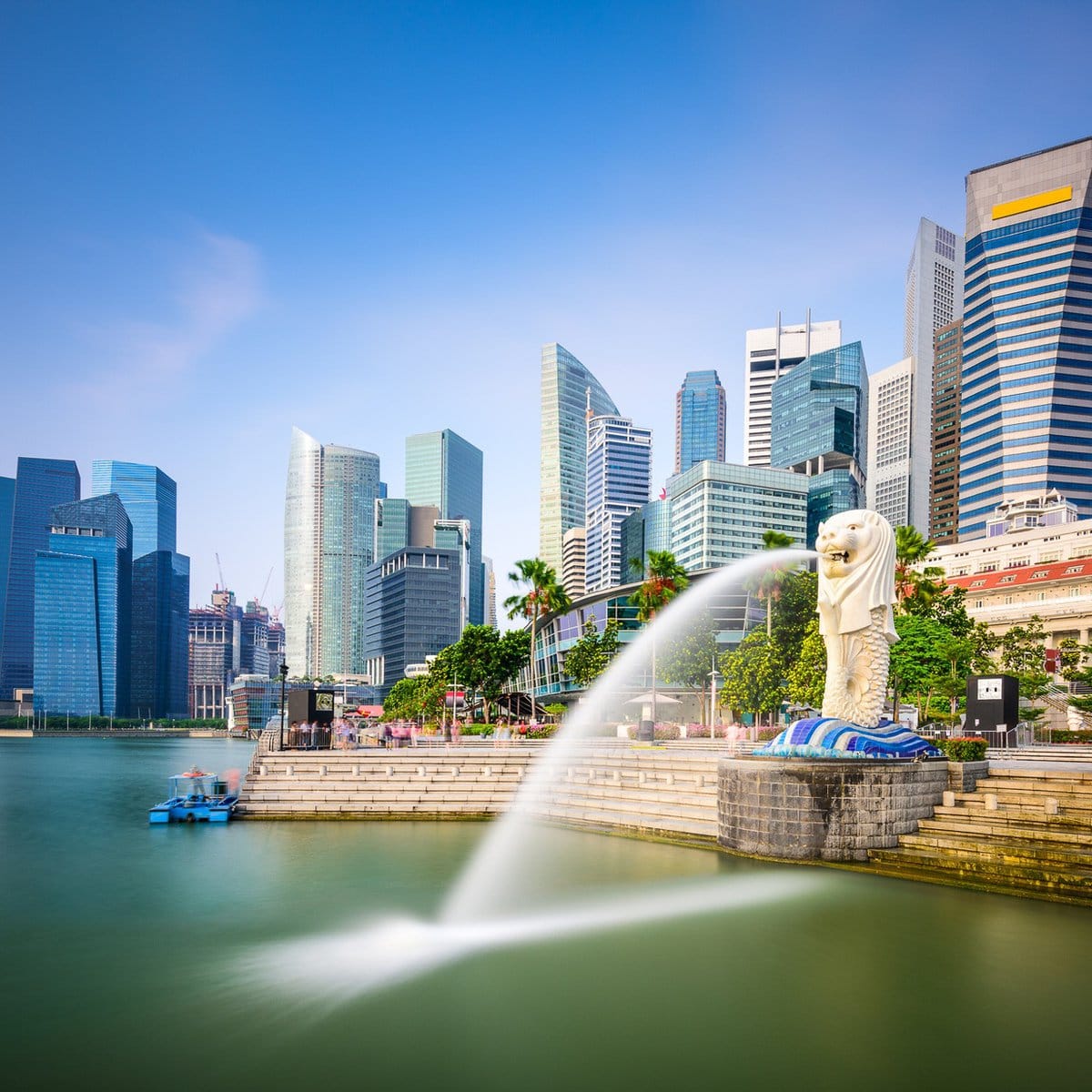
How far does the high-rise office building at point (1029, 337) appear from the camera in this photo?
148750mm

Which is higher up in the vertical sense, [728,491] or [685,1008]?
[728,491]

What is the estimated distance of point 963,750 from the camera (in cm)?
2642

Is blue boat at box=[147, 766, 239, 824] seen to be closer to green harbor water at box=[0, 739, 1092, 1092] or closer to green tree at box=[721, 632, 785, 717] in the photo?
green harbor water at box=[0, 739, 1092, 1092]

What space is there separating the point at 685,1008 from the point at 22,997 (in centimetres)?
1060

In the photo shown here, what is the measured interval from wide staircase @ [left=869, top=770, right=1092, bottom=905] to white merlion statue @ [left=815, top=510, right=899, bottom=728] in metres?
3.32

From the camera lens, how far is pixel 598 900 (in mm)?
20984

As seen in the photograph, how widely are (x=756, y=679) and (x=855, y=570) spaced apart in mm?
25896

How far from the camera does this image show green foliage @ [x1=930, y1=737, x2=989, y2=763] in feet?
86.6

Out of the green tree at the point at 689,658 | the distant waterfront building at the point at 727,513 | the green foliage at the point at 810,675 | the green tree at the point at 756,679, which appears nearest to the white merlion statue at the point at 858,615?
the green foliage at the point at 810,675

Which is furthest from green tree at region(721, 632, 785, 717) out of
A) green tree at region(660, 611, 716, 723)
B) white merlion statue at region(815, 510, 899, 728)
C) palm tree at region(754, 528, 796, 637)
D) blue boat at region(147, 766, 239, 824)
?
blue boat at region(147, 766, 239, 824)

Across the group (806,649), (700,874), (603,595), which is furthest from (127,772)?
(700,874)

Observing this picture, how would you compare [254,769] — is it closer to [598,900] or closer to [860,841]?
[598,900]

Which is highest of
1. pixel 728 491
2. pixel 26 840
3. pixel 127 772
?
pixel 728 491

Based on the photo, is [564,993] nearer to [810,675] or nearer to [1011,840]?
[1011,840]
